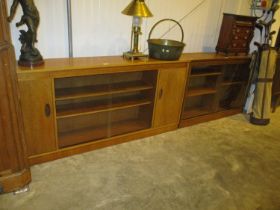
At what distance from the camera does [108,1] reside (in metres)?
2.19

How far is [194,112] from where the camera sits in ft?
9.68

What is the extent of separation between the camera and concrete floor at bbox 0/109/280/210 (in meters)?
1.65

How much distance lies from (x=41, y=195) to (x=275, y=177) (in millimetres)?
1915

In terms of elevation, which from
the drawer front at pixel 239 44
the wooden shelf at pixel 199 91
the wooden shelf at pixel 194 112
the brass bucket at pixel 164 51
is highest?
the drawer front at pixel 239 44

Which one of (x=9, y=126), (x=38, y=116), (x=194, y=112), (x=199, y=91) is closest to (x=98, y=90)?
(x=38, y=116)

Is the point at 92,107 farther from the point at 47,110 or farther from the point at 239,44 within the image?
the point at 239,44

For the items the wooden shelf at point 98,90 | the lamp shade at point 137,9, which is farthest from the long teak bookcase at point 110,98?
the lamp shade at point 137,9

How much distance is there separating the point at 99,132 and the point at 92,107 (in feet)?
0.95

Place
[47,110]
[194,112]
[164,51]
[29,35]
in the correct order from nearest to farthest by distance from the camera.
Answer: [29,35]
[47,110]
[164,51]
[194,112]

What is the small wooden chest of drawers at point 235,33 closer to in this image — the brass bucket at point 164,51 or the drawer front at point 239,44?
the drawer front at point 239,44

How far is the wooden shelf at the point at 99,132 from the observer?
2154 millimetres

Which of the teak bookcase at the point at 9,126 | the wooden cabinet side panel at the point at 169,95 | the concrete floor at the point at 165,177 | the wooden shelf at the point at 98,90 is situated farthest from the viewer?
the wooden cabinet side panel at the point at 169,95

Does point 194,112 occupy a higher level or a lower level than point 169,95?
lower

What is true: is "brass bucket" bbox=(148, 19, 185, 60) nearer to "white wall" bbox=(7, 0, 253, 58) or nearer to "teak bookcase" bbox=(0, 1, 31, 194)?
"white wall" bbox=(7, 0, 253, 58)
